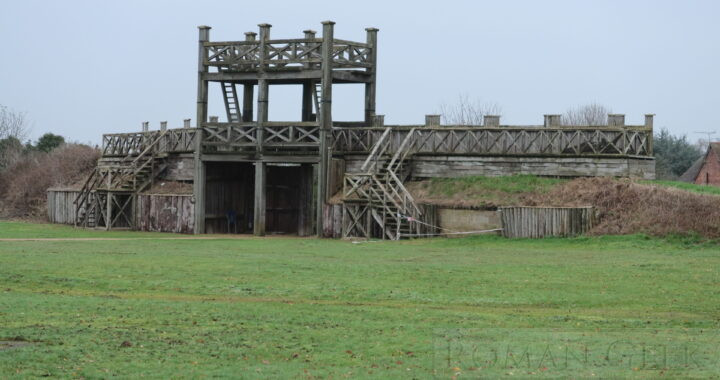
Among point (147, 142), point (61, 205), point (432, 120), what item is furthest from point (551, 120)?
point (61, 205)

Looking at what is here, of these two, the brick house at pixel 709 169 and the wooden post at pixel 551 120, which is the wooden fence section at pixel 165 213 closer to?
the wooden post at pixel 551 120

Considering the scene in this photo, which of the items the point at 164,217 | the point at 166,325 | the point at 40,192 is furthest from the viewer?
the point at 40,192

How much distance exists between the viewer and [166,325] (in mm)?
22125

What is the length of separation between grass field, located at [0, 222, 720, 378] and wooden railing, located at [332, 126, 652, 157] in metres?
9.22

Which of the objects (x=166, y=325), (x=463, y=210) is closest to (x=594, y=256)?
(x=463, y=210)

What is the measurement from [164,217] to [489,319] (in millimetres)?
36623

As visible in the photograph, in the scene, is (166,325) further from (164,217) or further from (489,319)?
(164,217)

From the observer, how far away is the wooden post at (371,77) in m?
56.6

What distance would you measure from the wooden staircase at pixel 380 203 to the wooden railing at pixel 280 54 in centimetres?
483

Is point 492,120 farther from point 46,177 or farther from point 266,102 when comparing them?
point 46,177

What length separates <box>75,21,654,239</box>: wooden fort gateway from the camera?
50969mm

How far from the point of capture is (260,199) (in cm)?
5519

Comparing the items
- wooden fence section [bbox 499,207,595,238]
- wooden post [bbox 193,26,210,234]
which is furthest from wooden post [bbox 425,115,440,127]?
wooden post [bbox 193,26,210,234]

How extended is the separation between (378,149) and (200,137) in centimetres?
903
